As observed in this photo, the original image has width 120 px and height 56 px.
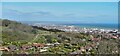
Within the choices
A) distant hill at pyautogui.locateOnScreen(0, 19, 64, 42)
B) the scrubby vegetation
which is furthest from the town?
distant hill at pyautogui.locateOnScreen(0, 19, 64, 42)

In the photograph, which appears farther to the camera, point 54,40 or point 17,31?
point 17,31

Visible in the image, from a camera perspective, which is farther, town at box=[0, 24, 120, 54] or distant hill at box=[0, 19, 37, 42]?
distant hill at box=[0, 19, 37, 42]

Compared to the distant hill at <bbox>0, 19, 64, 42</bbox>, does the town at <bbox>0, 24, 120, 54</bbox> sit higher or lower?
lower

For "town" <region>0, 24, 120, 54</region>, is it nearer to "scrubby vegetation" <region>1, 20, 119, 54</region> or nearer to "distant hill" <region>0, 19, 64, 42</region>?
"scrubby vegetation" <region>1, 20, 119, 54</region>

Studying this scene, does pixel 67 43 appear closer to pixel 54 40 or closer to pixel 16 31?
pixel 54 40

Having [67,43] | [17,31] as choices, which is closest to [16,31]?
[17,31]

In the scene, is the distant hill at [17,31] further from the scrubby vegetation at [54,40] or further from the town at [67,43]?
the town at [67,43]

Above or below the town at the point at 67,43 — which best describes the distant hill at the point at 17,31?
above

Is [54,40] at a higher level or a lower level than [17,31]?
lower

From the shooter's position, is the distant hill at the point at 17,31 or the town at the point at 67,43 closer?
the town at the point at 67,43

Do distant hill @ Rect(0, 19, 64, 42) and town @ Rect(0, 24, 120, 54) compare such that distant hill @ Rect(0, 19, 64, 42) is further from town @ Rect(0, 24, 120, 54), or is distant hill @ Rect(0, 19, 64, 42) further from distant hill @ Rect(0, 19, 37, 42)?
town @ Rect(0, 24, 120, 54)

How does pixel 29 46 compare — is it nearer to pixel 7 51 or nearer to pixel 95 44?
pixel 7 51

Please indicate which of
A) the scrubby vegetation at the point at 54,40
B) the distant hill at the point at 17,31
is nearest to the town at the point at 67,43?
the scrubby vegetation at the point at 54,40
